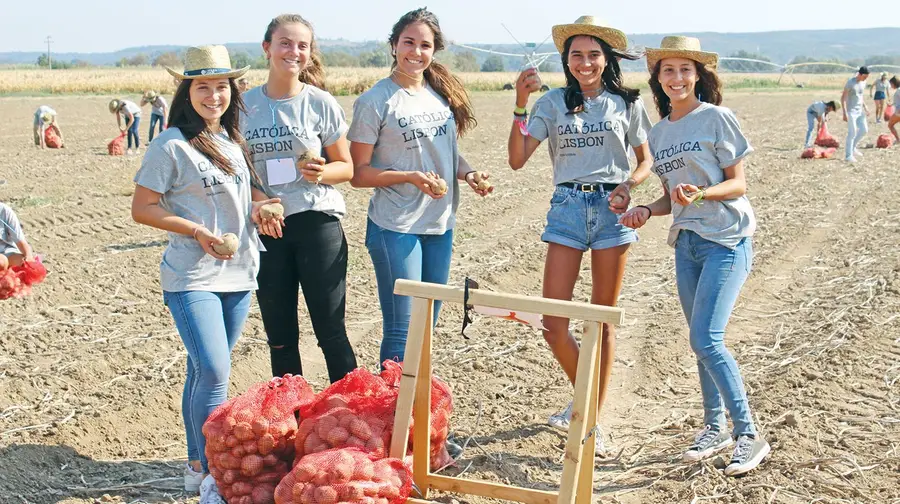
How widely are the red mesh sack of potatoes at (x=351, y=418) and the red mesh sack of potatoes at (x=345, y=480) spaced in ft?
0.43

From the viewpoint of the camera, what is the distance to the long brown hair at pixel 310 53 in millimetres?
4285

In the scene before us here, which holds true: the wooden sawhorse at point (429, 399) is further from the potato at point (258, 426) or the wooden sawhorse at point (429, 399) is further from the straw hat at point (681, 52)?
the straw hat at point (681, 52)

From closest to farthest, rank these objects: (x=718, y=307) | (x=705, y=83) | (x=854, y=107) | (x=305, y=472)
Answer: (x=305, y=472)
(x=718, y=307)
(x=705, y=83)
(x=854, y=107)

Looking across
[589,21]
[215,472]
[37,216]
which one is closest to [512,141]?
[589,21]

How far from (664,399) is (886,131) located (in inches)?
781

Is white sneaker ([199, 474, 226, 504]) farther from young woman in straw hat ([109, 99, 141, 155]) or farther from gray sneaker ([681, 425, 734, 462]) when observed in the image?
young woman in straw hat ([109, 99, 141, 155])

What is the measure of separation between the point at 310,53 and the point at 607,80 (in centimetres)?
139

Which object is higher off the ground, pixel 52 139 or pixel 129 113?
pixel 129 113

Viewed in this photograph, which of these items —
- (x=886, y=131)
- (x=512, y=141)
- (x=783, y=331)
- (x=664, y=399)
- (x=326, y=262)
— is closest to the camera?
(x=326, y=262)

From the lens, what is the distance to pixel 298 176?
4.29m

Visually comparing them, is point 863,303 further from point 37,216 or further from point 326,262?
point 37,216

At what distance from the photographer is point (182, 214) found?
3.92 m

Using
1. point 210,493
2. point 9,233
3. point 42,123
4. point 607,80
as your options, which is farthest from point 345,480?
point 42,123

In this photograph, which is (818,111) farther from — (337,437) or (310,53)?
(337,437)
